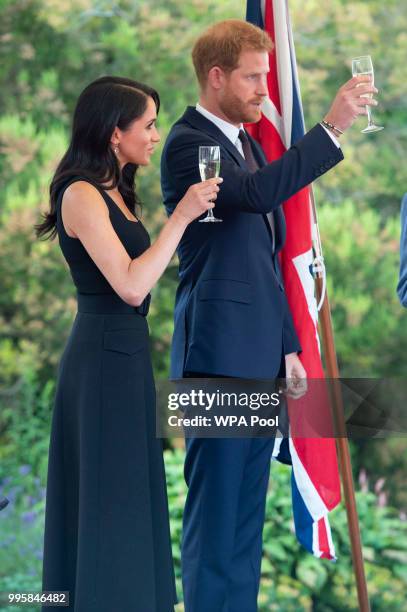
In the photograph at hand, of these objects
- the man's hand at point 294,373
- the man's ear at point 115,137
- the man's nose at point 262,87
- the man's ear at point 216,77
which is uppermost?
the man's ear at point 216,77

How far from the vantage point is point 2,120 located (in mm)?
5148

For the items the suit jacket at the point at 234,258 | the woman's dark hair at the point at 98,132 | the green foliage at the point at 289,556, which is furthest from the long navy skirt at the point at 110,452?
the green foliage at the point at 289,556

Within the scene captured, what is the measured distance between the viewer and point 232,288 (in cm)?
258

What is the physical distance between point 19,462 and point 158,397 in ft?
7.89

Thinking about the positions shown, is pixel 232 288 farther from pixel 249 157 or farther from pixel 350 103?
pixel 350 103

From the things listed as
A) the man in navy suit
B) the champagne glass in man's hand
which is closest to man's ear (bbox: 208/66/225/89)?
the man in navy suit

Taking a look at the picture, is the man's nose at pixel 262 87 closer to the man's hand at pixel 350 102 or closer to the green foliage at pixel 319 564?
the man's hand at pixel 350 102

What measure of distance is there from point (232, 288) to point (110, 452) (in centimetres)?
51

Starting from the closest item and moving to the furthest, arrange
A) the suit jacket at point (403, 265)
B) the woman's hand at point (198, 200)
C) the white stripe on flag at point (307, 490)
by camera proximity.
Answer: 1. the woman's hand at point (198, 200)
2. the suit jacket at point (403, 265)
3. the white stripe on flag at point (307, 490)

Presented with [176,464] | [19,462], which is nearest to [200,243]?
[176,464]

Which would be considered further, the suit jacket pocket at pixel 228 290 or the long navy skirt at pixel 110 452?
the suit jacket pocket at pixel 228 290

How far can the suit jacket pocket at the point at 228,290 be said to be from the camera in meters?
2.57

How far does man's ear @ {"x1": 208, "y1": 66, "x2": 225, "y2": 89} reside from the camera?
2637 millimetres

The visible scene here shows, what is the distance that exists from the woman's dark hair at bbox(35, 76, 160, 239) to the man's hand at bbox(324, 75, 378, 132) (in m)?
0.47
